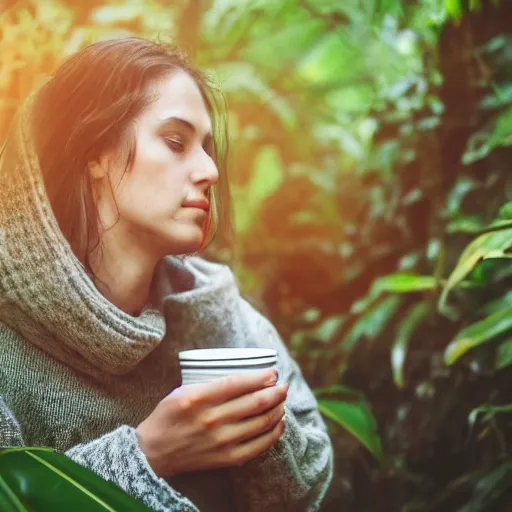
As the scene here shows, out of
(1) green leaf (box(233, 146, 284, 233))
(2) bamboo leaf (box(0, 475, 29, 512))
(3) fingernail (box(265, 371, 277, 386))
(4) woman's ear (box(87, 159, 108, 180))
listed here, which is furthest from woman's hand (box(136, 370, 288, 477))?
(1) green leaf (box(233, 146, 284, 233))

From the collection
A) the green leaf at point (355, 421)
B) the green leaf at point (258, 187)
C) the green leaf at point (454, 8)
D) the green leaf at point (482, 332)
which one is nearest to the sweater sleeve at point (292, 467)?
the green leaf at point (355, 421)

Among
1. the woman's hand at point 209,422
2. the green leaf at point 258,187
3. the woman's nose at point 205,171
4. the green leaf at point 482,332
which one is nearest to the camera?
the woman's hand at point 209,422

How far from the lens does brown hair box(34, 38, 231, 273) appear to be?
67cm

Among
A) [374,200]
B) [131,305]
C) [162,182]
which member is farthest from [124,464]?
[374,200]

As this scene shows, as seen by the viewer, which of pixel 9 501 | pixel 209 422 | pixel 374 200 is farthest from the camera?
pixel 374 200

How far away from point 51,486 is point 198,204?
315 mm

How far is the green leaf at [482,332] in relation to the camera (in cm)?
80

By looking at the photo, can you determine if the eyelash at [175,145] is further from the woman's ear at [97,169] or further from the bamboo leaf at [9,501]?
the bamboo leaf at [9,501]

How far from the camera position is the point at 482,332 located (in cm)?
81

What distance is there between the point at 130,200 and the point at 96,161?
0.20 ft

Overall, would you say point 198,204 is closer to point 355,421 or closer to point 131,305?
point 131,305

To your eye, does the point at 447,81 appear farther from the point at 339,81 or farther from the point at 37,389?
the point at 37,389

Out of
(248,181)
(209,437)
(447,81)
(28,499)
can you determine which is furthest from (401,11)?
(28,499)

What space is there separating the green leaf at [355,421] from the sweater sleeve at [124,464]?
13.1 inches
